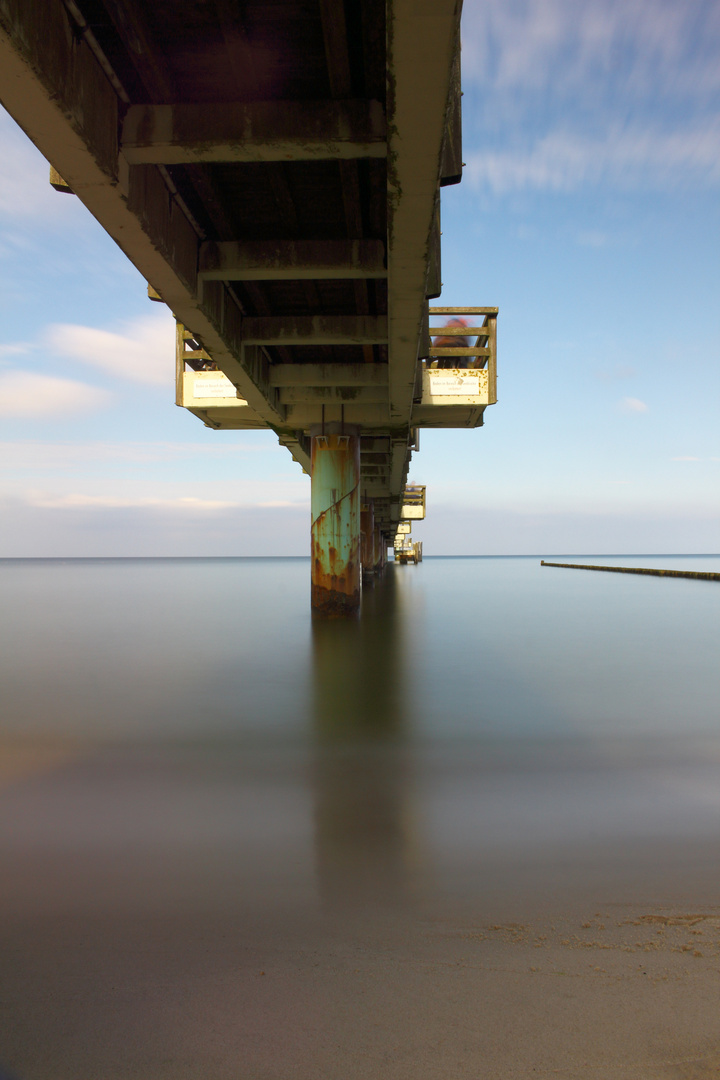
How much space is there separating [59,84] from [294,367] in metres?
8.37

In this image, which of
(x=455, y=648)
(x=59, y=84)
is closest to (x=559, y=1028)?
(x=59, y=84)

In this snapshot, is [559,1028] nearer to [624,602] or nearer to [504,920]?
[504,920]

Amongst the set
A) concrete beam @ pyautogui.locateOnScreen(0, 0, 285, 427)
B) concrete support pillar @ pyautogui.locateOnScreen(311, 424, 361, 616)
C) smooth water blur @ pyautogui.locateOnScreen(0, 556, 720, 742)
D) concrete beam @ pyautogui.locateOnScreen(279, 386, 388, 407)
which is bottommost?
smooth water blur @ pyautogui.locateOnScreen(0, 556, 720, 742)

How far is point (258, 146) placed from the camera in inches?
198

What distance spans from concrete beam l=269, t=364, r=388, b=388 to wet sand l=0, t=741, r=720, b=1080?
31.7 ft

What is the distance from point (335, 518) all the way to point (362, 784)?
→ 10.7 metres

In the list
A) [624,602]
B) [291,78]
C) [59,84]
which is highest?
[291,78]

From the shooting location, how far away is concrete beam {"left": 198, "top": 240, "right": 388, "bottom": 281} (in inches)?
286

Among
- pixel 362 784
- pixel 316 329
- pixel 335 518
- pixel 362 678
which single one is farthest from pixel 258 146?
pixel 335 518

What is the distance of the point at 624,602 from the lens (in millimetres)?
25266

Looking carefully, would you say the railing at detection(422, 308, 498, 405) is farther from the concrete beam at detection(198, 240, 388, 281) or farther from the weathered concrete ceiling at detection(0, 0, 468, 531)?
the concrete beam at detection(198, 240, 388, 281)

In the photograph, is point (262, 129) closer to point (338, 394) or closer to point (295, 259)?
point (295, 259)

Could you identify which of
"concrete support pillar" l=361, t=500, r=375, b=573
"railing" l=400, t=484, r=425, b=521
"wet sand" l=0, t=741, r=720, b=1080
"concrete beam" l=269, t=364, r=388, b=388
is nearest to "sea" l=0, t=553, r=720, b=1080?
"wet sand" l=0, t=741, r=720, b=1080

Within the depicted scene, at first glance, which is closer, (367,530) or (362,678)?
(362,678)
